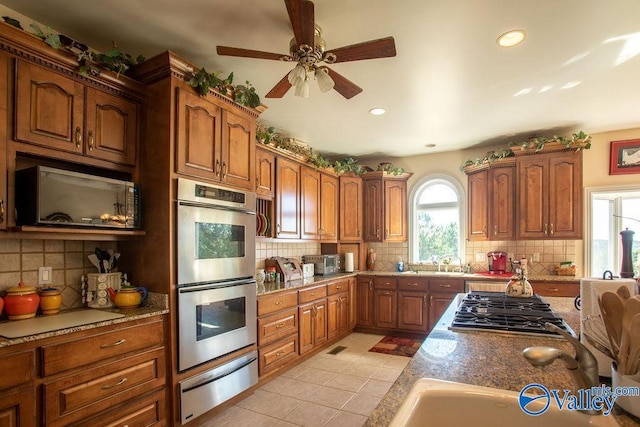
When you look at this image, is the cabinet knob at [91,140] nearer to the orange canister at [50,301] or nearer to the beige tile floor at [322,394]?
the orange canister at [50,301]

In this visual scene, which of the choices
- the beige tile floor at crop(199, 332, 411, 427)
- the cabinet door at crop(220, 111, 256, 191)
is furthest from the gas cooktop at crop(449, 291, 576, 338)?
the cabinet door at crop(220, 111, 256, 191)

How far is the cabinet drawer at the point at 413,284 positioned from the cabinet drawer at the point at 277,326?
1723mm

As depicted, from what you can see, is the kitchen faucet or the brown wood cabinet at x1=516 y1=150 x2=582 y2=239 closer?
the kitchen faucet

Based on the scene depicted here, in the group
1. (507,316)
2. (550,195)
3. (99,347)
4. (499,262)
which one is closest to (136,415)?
(99,347)

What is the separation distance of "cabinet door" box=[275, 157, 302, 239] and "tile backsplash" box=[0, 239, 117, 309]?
→ 5.72 feet

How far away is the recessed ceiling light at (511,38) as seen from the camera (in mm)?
2232

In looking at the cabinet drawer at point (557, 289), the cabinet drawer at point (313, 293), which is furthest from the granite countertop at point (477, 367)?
the cabinet drawer at point (557, 289)

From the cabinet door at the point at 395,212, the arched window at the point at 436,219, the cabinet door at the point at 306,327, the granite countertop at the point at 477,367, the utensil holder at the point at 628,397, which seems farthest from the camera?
the cabinet door at the point at 395,212

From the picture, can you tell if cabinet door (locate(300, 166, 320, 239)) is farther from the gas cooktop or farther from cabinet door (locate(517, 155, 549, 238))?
cabinet door (locate(517, 155, 549, 238))

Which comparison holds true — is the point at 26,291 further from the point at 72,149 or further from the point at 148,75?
the point at 148,75

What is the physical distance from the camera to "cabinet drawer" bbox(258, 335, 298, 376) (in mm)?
3158

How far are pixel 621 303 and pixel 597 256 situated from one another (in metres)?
4.25

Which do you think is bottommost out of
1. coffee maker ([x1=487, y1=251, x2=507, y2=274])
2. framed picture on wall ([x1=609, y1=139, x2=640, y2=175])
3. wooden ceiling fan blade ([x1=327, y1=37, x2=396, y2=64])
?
coffee maker ([x1=487, y1=251, x2=507, y2=274])

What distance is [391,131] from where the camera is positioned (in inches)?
168
